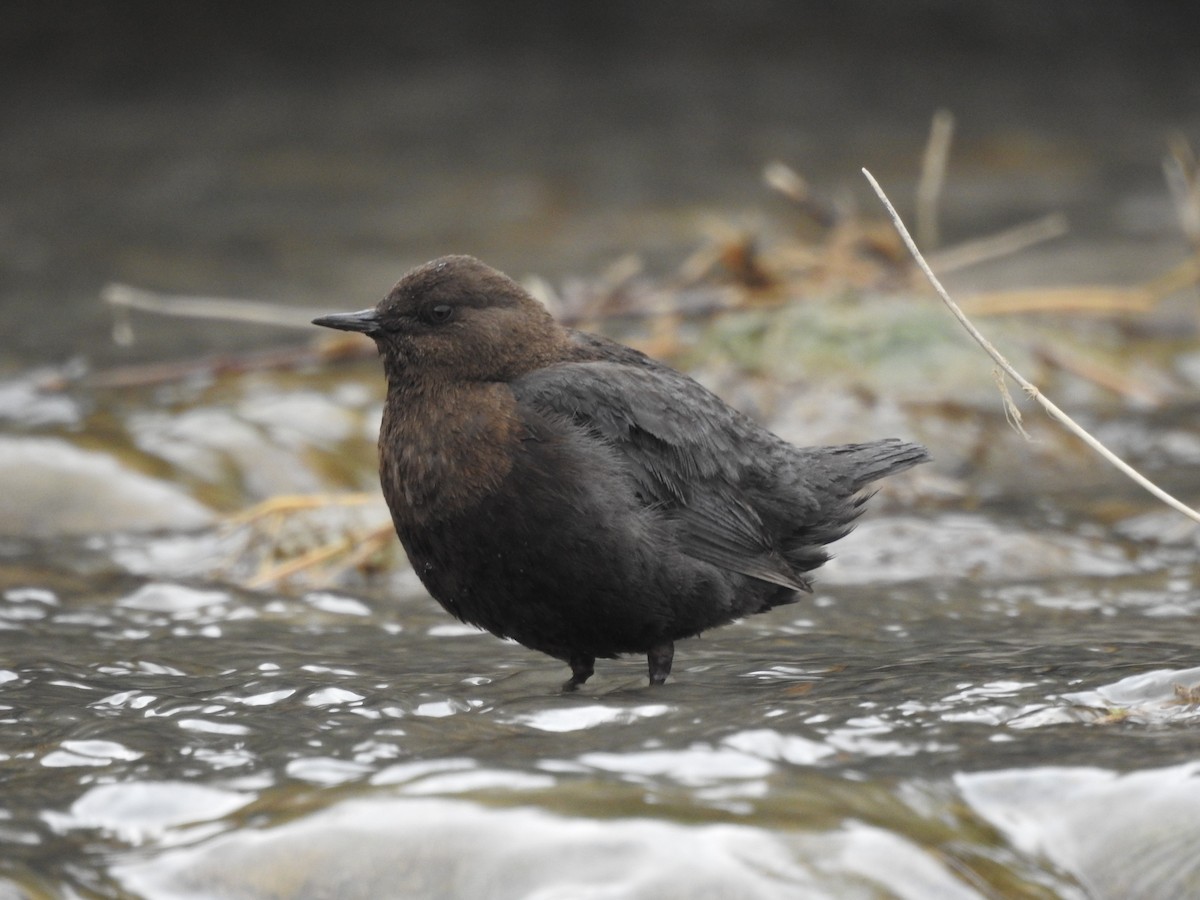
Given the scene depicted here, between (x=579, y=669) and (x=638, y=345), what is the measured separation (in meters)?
3.88

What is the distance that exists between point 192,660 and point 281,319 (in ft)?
7.92

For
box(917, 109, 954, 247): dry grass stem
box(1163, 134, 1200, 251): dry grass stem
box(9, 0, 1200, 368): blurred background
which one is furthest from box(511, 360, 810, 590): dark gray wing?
box(9, 0, 1200, 368): blurred background

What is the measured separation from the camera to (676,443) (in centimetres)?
380

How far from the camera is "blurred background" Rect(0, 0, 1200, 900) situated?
266 centimetres

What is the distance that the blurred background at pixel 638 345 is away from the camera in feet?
8.74

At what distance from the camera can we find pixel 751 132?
11875 millimetres

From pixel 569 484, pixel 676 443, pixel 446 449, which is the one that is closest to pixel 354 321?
pixel 446 449

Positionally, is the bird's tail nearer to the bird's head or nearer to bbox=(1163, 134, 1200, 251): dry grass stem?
the bird's head

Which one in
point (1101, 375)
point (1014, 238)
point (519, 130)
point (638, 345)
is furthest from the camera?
point (519, 130)

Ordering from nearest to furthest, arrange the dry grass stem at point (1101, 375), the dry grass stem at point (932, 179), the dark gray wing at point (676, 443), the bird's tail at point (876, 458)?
the dark gray wing at point (676, 443) → the bird's tail at point (876, 458) → the dry grass stem at point (932, 179) → the dry grass stem at point (1101, 375)

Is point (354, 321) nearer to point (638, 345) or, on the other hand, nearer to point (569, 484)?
point (569, 484)

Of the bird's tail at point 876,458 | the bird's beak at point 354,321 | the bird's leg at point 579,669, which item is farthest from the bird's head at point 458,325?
the bird's tail at point 876,458

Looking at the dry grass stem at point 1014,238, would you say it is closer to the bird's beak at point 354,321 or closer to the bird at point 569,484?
the bird at point 569,484

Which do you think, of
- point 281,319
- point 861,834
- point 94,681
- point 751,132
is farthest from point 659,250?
point 861,834
